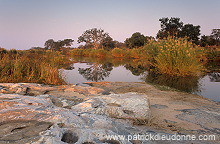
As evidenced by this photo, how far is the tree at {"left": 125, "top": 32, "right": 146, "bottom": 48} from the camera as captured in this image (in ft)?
119

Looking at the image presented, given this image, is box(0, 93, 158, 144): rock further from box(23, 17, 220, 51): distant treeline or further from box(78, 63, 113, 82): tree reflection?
box(23, 17, 220, 51): distant treeline

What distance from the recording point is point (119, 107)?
263 centimetres

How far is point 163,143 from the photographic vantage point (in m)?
1.75

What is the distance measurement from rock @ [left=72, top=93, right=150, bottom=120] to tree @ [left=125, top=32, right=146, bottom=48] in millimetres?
33105

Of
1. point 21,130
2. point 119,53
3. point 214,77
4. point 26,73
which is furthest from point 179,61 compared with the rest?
point 119,53

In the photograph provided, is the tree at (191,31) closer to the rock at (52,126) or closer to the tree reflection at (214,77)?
the tree reflection at (214,77)

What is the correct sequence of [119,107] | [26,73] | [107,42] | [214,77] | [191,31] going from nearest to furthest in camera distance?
[119,107], [26,73], [214,77], [191,31], [107,42]

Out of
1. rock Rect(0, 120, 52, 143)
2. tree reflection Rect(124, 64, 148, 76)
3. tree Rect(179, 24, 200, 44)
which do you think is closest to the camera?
rock Rect(0, 120, 52, 143)

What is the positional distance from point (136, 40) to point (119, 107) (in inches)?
1384

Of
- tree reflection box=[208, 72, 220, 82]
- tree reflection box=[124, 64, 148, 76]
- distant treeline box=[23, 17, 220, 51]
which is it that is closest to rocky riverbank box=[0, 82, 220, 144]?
tree reflection box=[208, 72, 220, 82]

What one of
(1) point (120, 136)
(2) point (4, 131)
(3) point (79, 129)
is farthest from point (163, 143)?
(2) point (4, 131)

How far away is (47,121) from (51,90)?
2.29 metres

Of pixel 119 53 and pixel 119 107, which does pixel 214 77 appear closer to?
pixel 119 107

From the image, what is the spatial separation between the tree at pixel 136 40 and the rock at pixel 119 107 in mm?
33105
